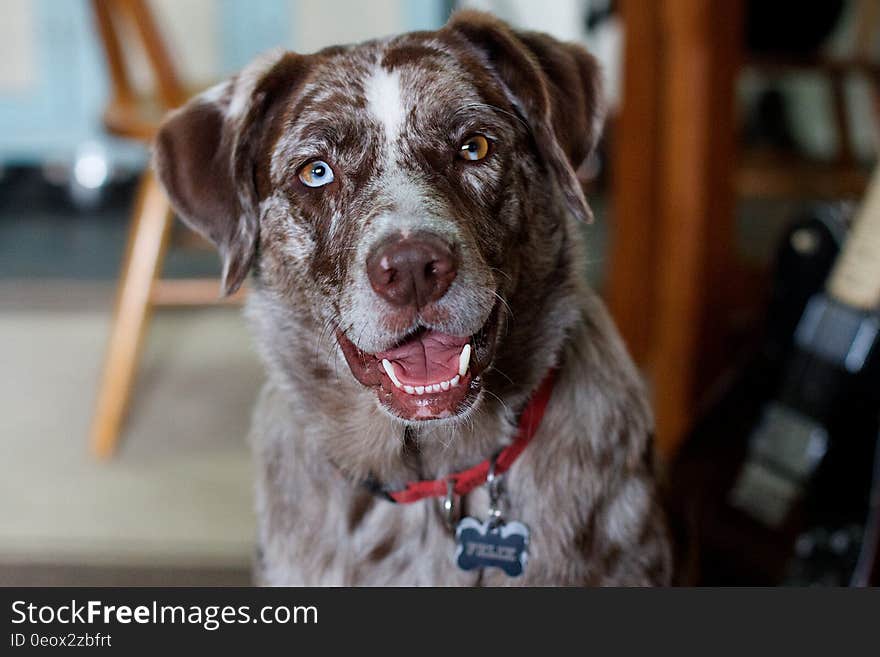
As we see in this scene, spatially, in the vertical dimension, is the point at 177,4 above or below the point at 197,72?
above

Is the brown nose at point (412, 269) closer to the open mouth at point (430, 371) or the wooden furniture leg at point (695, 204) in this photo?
the open mouth at point (430, 371)

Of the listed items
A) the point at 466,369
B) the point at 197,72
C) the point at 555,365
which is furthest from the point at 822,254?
the point at 197,72

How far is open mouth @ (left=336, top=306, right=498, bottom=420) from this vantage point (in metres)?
1.12

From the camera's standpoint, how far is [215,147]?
1326 millimetres

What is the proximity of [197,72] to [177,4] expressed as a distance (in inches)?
13.0

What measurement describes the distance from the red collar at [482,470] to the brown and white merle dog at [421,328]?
0.01 meters

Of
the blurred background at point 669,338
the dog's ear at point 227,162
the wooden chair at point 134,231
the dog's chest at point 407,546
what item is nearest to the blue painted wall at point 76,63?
the blurred background at point 669,338

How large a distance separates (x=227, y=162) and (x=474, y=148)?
1.11 ft

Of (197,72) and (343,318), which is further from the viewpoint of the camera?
(197,72)

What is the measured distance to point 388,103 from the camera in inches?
47.9

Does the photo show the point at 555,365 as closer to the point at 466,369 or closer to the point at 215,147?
Result: the point at 466,369

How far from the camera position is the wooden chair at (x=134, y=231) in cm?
254

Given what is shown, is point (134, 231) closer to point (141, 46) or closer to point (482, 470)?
point (141, 46)

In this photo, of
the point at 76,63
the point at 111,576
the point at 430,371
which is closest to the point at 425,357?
the point at 430,371
